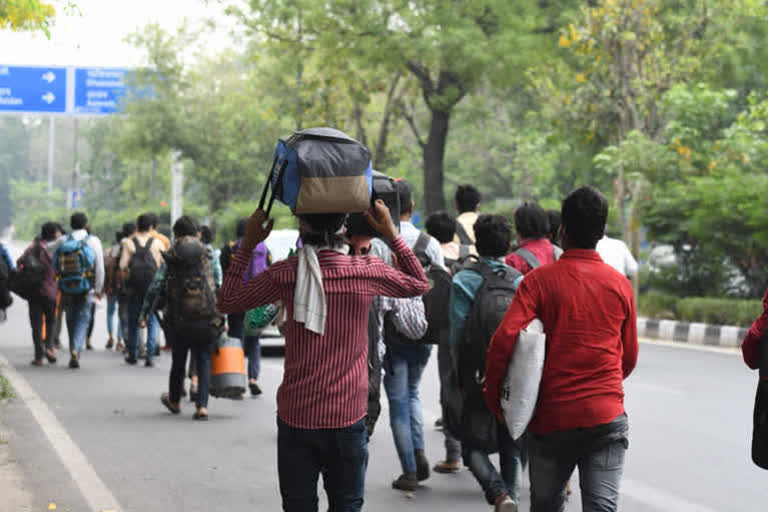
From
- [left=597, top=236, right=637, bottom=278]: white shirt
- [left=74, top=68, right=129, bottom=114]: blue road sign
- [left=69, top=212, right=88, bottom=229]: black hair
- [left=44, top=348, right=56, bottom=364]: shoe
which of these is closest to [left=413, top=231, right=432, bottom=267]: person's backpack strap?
[left=597, top=236, right=637, bottom=278]: white shirt

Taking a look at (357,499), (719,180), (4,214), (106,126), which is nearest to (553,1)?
(719,180)

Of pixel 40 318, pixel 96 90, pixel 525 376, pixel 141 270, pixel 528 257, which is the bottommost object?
pixel 40 318

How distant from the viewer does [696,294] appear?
66.6ft

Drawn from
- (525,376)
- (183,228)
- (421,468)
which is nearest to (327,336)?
(525,376)

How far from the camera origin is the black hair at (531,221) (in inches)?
272

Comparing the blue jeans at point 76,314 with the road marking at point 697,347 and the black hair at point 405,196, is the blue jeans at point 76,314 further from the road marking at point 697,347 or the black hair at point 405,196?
the road marking at point 697,347

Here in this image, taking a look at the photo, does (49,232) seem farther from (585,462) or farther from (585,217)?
(585,462)

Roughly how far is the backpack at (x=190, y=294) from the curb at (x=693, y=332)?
920 centimetres

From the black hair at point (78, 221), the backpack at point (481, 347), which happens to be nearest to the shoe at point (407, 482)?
the backpack at point (481, 347)

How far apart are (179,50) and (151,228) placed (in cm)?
2644

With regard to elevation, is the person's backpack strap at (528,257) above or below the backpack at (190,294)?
above

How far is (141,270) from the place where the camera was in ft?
45.4

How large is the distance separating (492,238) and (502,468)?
116 cm

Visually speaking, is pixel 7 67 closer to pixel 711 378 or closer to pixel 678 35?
pixel 678 35
